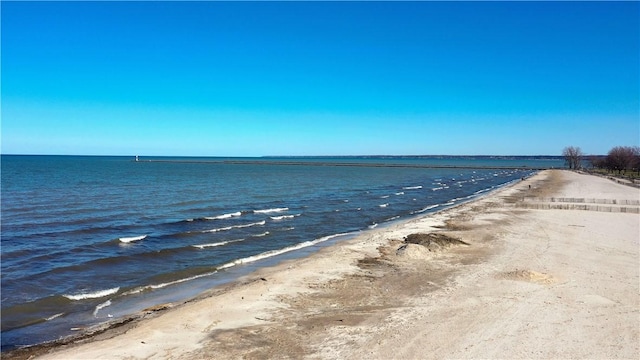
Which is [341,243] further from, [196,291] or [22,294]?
[22,294]

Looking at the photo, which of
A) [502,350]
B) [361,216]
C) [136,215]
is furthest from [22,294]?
[361,216]

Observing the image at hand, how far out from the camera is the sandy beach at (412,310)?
8789 mm

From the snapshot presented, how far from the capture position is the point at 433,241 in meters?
19.1

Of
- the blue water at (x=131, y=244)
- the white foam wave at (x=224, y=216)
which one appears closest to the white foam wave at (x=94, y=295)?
the blue water at (x=131, y=244)

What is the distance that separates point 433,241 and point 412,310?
331 inches

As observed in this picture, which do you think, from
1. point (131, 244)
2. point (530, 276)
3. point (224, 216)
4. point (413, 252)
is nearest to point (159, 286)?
point (131, 244)

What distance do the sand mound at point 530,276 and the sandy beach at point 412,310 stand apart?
4 centimetres

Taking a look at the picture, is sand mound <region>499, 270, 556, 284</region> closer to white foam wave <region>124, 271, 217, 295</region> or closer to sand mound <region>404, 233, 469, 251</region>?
sand mound <region>404, 233, 469, 251</region>

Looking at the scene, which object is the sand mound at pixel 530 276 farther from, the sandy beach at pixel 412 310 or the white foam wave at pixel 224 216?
the white foam wave at pixel 224 216

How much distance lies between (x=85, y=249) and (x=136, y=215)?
11.0 meters

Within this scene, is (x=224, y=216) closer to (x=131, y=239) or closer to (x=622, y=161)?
(x=131, y=239)

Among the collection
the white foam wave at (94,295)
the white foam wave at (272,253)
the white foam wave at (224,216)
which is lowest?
the white foam wave at (272,253)

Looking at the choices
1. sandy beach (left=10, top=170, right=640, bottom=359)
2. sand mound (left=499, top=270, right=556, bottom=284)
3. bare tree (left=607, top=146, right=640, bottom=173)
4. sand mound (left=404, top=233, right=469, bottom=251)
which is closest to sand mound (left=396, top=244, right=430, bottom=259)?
sandy beach (left=10, top=170, right=640, bottom=359)

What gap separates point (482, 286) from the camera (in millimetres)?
13258
